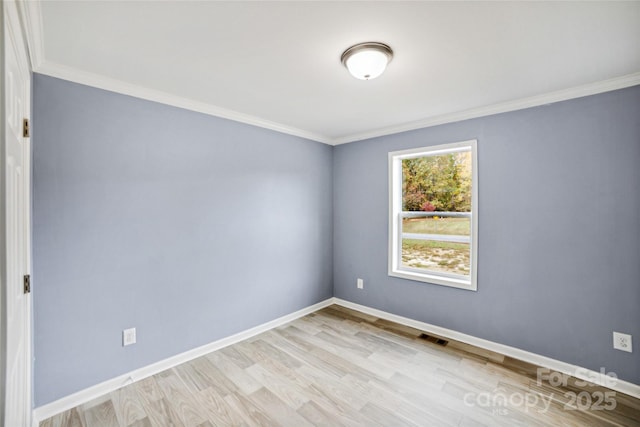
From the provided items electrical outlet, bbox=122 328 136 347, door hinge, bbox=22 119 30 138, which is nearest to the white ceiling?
door hinge, bbox=22 119 30 138

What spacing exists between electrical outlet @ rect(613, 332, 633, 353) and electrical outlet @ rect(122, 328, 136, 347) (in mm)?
3852

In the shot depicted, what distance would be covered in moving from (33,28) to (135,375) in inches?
96.8

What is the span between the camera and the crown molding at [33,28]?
4.45 feet

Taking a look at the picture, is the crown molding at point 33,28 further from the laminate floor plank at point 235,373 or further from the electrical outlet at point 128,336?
the laminate floor plank at point 235,373

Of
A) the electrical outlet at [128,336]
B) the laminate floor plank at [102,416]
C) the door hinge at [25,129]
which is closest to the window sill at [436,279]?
the electrical outlet at [128,336]

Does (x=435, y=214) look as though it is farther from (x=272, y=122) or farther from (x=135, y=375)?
(x=135, y=375)

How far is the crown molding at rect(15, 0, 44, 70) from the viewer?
1357mm

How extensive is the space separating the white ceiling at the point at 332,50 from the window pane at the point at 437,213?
29.4 inches

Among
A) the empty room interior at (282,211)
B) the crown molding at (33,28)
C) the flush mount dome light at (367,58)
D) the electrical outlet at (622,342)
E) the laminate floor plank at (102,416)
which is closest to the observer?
the crown molding at (33,28)

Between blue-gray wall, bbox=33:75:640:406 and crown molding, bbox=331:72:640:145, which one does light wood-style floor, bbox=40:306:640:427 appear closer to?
blue-gray wall, bbox=33:75:640:406

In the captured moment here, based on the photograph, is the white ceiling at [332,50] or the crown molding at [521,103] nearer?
the white ceiling at [332,50]

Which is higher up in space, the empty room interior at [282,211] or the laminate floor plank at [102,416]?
the empty room interior at [282,211]

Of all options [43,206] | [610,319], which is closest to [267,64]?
[43,206]

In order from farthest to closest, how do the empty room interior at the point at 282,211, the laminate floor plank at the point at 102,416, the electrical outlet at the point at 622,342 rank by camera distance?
the electrical outlet at the point at 622,342
the laminate floor plank at the point at 102,416
the empty room interior at the point at 282,211
